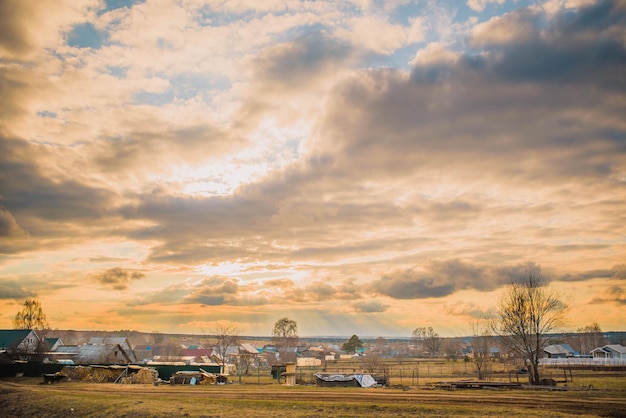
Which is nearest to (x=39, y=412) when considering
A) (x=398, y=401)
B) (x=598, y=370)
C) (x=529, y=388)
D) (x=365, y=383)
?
(x=398, y=401)

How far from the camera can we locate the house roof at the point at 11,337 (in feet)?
335

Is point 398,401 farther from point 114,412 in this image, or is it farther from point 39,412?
point 39,412

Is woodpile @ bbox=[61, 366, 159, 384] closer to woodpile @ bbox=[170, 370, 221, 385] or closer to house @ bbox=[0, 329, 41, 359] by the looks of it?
woodpile @ bbox=[170, 370, 221, 385]

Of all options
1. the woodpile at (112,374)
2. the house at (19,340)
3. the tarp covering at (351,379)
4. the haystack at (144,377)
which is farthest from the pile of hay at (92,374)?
the house at (19,340)

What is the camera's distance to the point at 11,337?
105625 mm

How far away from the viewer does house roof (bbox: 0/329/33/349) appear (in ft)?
335

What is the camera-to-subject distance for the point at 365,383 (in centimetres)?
5109

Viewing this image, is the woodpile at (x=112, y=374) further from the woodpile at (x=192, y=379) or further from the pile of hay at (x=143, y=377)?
the woodpile at (x=192, y=379)

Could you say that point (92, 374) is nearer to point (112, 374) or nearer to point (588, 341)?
point (112, 374)

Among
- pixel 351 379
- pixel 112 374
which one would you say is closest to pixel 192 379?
pixel 112 374

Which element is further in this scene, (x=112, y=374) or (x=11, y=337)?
(x=11, y=337)

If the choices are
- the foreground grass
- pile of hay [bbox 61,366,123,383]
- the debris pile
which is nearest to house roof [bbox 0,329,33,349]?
pile of hay [bbox 61,366,123,383]

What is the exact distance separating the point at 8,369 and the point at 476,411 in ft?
228

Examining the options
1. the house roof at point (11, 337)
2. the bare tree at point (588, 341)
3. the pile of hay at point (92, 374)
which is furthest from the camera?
the bare tree at point (588, 341)
